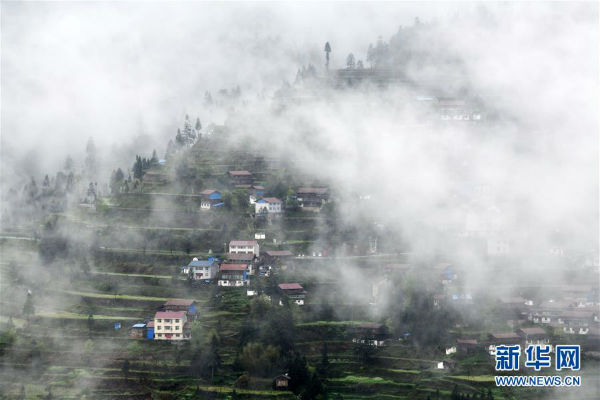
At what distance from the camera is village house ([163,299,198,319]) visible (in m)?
41.2

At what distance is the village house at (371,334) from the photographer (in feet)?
129

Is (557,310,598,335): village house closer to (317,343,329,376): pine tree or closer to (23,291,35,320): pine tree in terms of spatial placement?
(317,343,329,376): pine tree

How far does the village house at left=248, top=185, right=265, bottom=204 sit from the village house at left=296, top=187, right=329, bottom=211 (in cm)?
294

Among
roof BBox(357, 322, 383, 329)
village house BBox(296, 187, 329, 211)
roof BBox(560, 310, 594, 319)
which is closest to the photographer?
roof BBox(357, 322, 383, 329)

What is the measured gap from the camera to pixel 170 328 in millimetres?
40156

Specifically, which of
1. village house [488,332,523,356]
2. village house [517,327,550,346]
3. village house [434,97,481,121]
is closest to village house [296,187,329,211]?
village house [434,97,481,121]

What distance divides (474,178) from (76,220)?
31967 millimetres

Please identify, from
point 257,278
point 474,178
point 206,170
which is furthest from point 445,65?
point 257,278

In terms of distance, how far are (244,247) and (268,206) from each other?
233 inches

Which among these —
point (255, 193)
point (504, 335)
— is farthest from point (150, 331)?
point (504, 335)

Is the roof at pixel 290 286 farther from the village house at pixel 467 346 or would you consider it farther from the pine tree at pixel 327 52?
the pine tree at pixel 327 52

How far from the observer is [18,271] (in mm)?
48156

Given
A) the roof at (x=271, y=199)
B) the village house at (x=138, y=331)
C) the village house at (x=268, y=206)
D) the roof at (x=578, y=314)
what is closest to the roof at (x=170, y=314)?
the village house at (x=138, y=331)

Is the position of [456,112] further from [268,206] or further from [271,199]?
[268,206]
